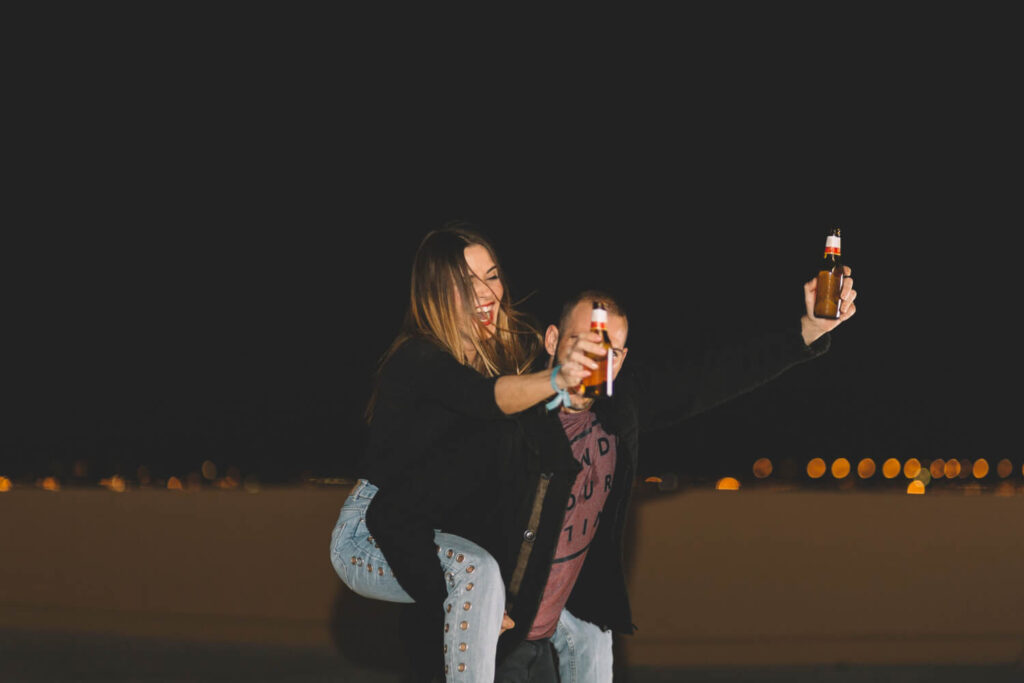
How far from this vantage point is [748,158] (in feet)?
34.9

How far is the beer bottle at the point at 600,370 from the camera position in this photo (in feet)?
9.10

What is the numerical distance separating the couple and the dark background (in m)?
6.85

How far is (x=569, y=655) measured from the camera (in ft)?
11.3

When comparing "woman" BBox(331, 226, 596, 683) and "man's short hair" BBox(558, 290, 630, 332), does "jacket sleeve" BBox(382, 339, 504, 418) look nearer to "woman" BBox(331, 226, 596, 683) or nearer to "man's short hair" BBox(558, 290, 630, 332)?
"woman" BBox(331, 226, 596, 683)

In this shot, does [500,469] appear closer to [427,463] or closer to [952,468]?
[427,463]

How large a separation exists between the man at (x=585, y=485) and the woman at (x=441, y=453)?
0.11m

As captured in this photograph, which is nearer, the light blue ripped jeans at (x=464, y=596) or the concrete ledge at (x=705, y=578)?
the light blue ripped jeans at (x=464, y=596)

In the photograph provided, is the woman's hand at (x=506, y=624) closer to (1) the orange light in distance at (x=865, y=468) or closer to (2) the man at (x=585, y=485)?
(2) the man at (x=585, y=485)

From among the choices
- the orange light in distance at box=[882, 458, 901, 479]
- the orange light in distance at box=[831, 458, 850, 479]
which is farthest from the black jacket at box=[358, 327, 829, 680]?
the orange light in distance at box=[882, 458, 901, 479]

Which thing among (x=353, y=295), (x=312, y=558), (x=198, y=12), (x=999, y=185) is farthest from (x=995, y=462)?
(x=198, y=12)

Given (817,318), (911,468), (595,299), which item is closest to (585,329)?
(595,299)

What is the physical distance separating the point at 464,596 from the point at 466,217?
24.8ft

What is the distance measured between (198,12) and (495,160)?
9.47ft

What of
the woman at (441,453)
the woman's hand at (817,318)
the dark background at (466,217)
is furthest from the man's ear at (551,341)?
the dark background at (466,217)
